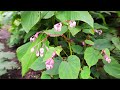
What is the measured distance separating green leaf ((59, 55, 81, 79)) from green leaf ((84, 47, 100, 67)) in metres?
0.08

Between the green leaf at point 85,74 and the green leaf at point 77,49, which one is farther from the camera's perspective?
the green leaf at point 77,49

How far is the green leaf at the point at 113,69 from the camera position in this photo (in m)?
Result: 1.06

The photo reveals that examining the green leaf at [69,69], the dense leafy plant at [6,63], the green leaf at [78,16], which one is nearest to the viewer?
the green leaf at [69,69]

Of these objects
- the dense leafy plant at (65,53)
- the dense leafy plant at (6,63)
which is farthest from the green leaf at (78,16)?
the dense leafy plant at (6,63)

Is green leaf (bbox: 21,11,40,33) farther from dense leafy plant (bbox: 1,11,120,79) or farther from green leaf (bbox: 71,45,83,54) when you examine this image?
green leaf (bbox: 71,45,83,54)

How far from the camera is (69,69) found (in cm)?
98

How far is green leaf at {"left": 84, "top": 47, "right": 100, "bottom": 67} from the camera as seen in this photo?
3.46ft

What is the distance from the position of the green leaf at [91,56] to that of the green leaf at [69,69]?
0.08 meters

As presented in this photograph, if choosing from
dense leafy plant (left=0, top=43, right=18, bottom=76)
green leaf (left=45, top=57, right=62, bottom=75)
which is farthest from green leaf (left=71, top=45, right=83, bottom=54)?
dense leafy plant (left=0, top=43, right=18, bottom=76)

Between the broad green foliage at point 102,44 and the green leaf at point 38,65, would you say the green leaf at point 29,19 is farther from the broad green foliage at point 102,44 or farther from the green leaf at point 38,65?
the broad green foliage at point 102,44

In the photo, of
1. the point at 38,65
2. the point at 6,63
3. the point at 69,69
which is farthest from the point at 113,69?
the point at 6,63

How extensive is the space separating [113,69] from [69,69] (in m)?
0.23

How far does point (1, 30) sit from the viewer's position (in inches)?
109

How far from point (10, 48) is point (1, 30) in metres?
0.25
